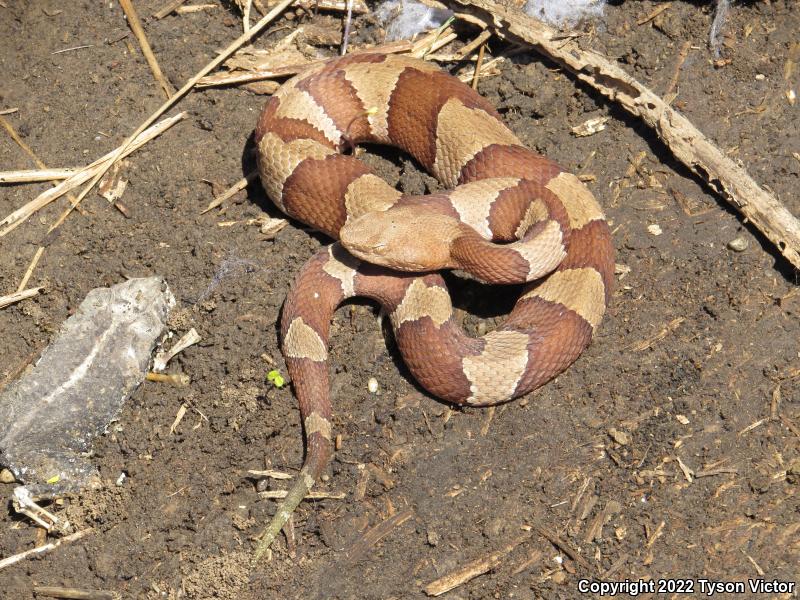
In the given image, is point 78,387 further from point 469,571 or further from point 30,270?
point 469,571

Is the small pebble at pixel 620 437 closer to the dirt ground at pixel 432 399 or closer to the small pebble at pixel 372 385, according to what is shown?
the dirt ground at pixel 432 399

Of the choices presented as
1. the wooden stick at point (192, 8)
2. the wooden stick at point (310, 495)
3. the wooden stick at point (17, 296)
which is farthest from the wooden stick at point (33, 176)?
the wooden stick at point (310, 495)

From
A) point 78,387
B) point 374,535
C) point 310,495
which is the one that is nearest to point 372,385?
point 310,495

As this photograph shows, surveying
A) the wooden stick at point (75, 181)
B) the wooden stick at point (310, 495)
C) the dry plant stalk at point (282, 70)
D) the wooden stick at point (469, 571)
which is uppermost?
the dry plant stalk at point (282, 70)

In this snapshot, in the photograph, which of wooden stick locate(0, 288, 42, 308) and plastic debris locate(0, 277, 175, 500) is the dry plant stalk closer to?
plastic debris locate(0, 277, 175, 500)

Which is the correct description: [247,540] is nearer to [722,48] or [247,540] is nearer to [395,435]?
[395,435]

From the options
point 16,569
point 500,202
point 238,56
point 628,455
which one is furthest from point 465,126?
point 16,569

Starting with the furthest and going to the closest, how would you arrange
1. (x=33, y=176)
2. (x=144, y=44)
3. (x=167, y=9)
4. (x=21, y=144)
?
(x=167, y=9), (x=144, y=44), (x=21, y=144), (x=33, y=176)
